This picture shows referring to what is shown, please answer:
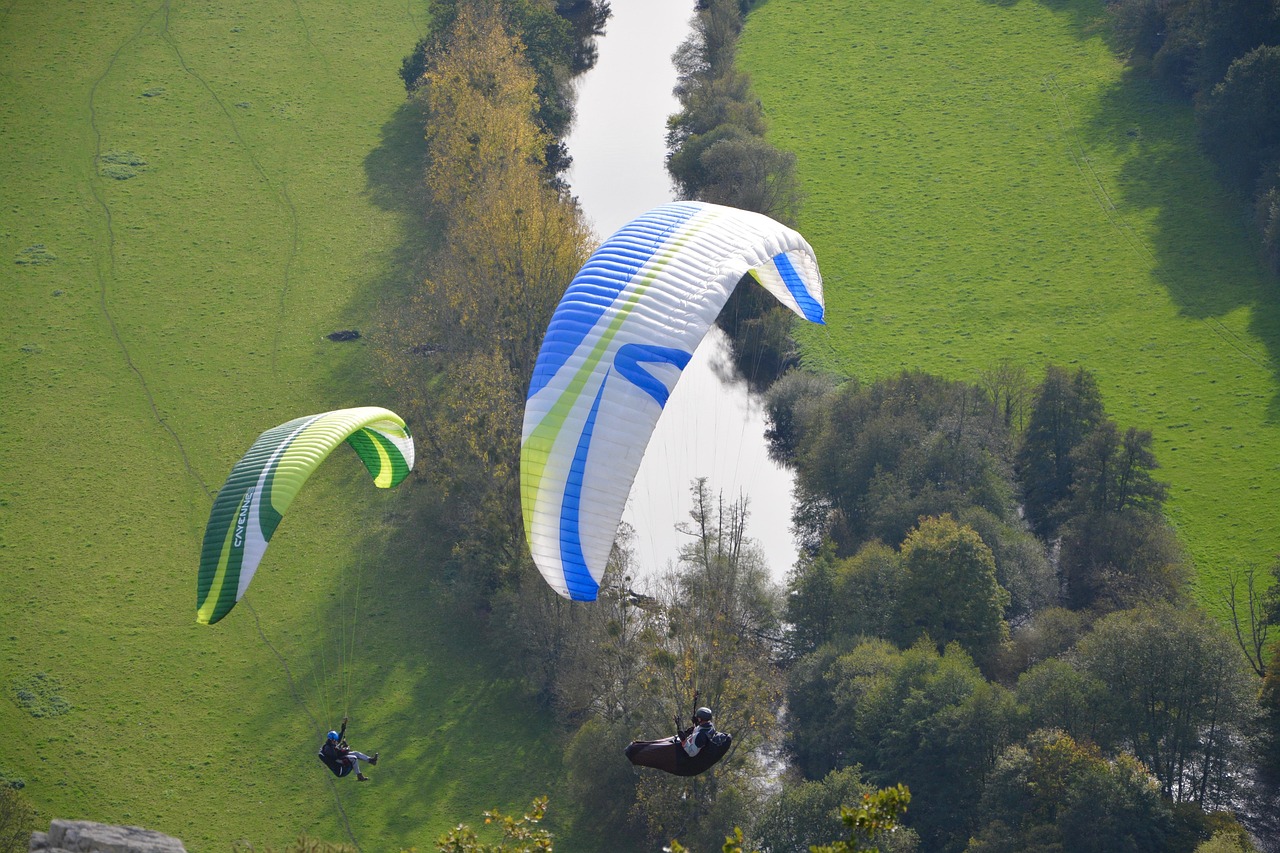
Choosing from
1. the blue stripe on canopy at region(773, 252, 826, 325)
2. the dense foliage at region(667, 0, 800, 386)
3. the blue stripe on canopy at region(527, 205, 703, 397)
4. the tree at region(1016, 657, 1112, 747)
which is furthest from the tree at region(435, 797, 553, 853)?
the dense foliage at region(667, 0, 800, 386)

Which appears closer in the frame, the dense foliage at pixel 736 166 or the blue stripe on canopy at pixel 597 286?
the blue stripe on canopy at pixel 597 286

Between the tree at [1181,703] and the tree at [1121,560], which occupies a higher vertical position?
the tree at [1121,560]

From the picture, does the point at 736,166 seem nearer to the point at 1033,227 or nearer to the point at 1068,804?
the point at 1033,227

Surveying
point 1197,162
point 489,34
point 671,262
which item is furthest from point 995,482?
point 489,34

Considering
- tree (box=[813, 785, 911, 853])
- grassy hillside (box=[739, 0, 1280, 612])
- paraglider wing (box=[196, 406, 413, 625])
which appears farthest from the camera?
grassy hillside (box=[739, 0, 1280, 612])

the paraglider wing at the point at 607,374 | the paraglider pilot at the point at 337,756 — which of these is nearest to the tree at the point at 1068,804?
the paraglider wing at the point at 607,374

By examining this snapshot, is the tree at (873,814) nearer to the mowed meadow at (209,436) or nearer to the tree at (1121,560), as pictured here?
the mowed meadow at (209,436)

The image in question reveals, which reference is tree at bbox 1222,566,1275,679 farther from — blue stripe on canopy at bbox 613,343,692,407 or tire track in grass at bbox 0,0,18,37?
tire track in grass at bbox 0,0,18,37
